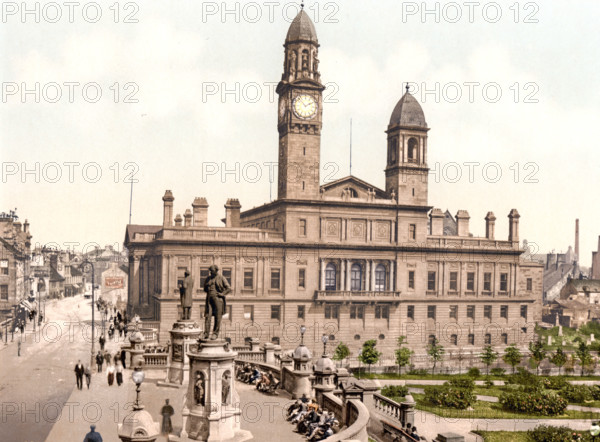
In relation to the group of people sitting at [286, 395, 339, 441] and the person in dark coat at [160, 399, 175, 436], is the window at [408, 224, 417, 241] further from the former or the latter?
the person in dark coat at [160, 399, 175, 436]

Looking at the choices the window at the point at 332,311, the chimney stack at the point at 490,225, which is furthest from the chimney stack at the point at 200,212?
the chimney stack at the point at 490,225

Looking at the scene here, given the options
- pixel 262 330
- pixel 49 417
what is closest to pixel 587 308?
→ pixel 262 330

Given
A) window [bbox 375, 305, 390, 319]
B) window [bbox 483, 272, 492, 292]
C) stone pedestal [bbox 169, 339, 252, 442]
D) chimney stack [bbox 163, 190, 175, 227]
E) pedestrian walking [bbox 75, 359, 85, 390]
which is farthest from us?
window [bbox 483, 272, 492, 292]

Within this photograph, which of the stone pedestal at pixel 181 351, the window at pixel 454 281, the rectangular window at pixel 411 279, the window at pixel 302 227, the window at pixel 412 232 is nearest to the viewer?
the stone pedestal at pixel 181 351

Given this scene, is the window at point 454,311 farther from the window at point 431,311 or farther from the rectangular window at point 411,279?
the rectangular window at point 411,279

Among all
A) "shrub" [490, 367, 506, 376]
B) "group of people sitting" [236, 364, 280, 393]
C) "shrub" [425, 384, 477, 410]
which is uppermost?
"group of people sitting" [236, 364, 280, 393]

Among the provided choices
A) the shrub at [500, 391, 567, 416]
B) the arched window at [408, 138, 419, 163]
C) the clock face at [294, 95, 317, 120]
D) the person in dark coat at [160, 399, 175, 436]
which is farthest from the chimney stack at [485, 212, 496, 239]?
the person in dark coat at [160, 399, 175, 436]
